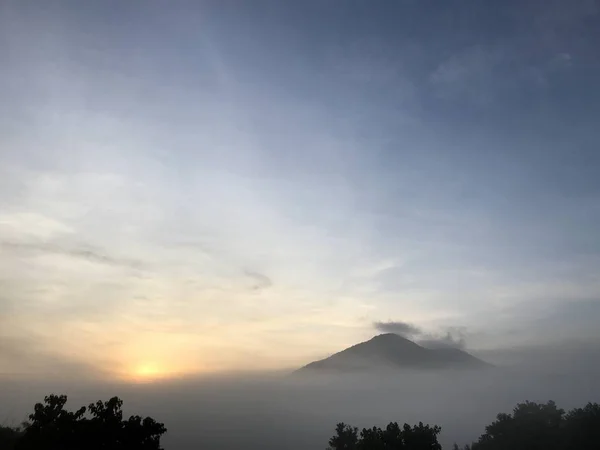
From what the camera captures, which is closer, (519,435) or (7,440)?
(7,440)

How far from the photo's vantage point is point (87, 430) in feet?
99.1

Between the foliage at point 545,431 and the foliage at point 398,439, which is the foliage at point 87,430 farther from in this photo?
the foliage at point 545,431

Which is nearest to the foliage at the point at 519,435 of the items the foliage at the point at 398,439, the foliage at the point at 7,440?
the foliage at the point at 398,439

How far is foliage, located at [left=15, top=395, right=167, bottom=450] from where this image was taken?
29688 mm

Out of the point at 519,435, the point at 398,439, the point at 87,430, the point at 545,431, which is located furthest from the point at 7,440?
the point at 545,431

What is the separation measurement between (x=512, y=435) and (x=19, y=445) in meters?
80.6

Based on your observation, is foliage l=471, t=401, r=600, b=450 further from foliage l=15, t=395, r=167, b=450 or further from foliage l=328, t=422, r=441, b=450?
foliage l=15, t=395, r=167, b=450

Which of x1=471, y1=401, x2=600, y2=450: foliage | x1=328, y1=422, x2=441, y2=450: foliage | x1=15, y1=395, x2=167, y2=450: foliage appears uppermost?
x1=15, y1=395, x2=167, y2=450: foliage

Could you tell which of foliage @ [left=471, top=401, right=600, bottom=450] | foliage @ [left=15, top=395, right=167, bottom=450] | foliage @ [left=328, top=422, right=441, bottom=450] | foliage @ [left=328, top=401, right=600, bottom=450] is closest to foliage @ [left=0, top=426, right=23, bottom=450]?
foliage @ [left=15, top=395, right=167, bottom=450]

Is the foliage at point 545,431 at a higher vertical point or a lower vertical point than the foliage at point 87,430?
lower

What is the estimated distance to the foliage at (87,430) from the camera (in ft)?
97.4

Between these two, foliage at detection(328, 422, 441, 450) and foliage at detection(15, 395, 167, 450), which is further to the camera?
foliage at detection(328, 422, 441, 450)

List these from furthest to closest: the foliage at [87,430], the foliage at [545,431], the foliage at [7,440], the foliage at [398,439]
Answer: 1. the foliage at [545,431]
2. the foliage at [398,439]
3. the foliage at [7,440]
4. the foliage at [87,430]

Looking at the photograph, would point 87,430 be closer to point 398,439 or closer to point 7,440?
point 7,440
